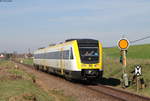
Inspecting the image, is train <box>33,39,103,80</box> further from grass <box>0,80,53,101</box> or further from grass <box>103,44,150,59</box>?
grass <box>103,44,150,59</box>

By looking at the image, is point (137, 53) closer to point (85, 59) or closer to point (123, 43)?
point (85, 59)

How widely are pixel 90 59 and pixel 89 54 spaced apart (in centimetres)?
40

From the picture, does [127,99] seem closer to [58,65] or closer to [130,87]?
[130,87]

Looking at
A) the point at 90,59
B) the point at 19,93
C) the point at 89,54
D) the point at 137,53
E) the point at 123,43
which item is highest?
the point at 137,53

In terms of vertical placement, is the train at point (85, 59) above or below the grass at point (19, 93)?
above

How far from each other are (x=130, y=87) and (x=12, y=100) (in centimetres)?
1005

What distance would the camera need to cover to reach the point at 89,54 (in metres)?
21.8

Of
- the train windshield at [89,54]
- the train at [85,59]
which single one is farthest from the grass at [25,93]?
the train windshield at [89,54]

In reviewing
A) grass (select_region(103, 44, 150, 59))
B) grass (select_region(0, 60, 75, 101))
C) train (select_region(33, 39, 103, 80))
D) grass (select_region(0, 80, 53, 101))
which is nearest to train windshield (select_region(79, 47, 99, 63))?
train (select_region(33, 39, 103, 80))

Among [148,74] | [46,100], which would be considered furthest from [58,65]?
[46,100]

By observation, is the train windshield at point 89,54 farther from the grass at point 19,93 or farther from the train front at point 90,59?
→ the grass at point 19,93

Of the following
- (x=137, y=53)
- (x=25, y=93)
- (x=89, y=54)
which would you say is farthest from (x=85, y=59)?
(x=137, y=53)

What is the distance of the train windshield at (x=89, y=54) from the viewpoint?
21580 millimetres

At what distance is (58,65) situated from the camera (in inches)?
1124
